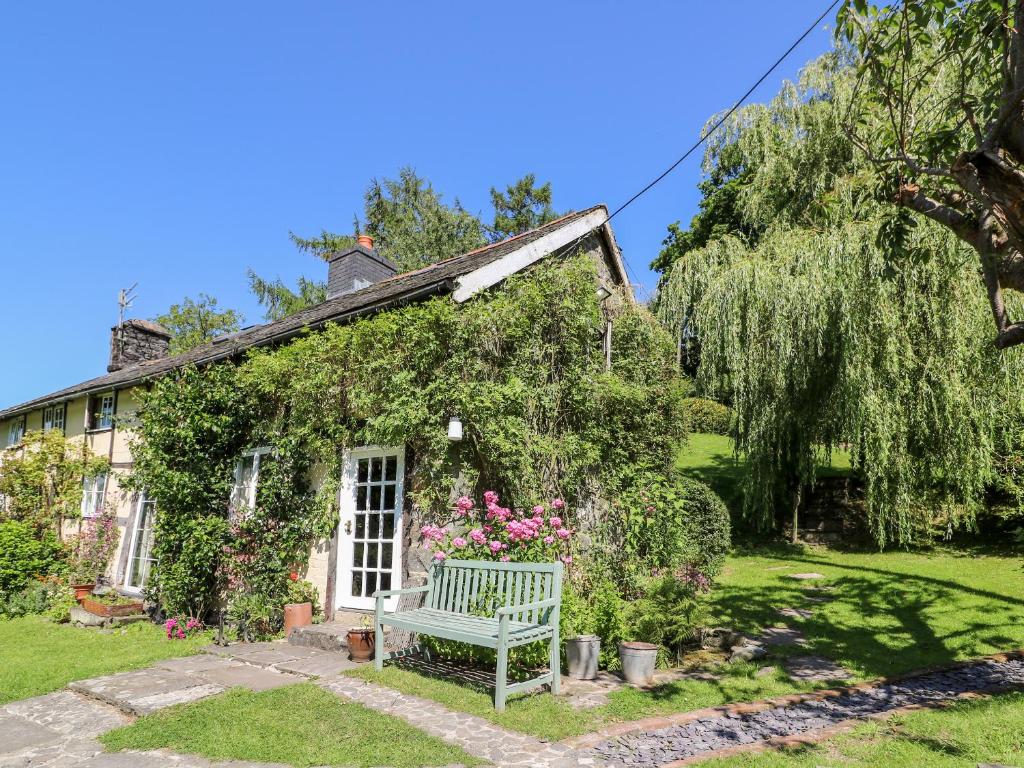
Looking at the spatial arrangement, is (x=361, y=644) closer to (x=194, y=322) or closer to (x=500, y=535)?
(x=500, y=535)

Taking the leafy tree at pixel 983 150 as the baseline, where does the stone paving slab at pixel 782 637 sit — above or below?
below

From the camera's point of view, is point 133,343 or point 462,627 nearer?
point 462,627

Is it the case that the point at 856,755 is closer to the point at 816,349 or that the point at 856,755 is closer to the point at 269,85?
the point at 816,349

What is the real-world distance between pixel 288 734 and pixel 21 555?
34.7ft

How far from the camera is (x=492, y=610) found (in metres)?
6.12

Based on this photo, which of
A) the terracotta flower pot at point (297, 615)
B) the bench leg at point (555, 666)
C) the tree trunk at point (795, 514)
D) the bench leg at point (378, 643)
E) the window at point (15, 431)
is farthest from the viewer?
the window at point (15, 431)

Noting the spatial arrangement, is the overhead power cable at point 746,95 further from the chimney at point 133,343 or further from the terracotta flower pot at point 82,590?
the chimney at point 133,343

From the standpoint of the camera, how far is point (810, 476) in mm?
13422

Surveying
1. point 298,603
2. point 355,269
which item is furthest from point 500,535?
point 355,269

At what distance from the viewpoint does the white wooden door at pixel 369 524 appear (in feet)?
25.0

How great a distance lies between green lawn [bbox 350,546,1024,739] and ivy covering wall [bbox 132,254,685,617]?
229cm

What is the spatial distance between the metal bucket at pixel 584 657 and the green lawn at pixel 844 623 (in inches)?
21.4

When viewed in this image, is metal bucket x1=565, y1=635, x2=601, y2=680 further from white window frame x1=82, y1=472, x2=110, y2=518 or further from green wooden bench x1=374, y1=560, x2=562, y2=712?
white window frame x1=82, y1=472, x2=110, y2=518

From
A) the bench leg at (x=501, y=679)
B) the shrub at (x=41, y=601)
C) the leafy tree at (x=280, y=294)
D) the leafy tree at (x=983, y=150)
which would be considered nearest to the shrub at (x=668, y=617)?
the bench leg at (x=501, y=679)
